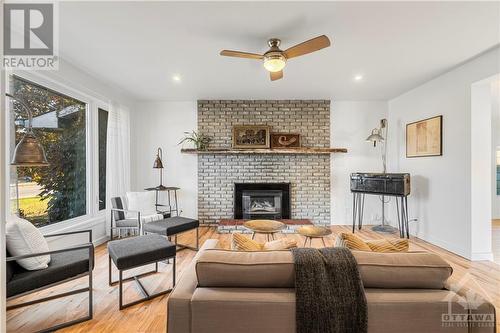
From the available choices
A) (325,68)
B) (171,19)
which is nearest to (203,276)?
(171,19)

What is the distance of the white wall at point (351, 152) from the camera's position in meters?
4.91

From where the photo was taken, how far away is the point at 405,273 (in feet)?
3.92

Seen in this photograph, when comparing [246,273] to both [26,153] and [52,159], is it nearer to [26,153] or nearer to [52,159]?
[26,153]

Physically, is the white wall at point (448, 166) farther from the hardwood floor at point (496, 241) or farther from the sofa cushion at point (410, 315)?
the sofa cushion at point (410, 315)

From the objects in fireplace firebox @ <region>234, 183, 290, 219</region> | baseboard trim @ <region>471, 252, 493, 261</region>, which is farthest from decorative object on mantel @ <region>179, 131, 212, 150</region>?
baseboard trim @ <region>471, 252, 493, 261</region>

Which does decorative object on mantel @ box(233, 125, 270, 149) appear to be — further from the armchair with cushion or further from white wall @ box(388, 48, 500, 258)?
white wall @ box(388, 48, 500, 258)

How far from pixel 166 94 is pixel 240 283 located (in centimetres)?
407

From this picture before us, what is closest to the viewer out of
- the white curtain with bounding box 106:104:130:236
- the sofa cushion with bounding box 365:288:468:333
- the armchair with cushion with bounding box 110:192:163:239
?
the sofa cushion with bounding box 365:288:468:333

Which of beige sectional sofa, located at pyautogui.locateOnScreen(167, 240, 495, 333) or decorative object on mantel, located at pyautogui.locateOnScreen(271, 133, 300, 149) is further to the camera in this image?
decorative object on mantel, located at pyautogui.locateOnScreen(271, 133, 300, 149)

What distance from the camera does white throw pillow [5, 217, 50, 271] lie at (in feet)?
5.73

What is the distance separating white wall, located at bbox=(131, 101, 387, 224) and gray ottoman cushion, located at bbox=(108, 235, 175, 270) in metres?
2.60

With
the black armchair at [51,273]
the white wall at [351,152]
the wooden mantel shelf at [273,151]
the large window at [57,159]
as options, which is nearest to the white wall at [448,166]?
the white wall at [351,152]

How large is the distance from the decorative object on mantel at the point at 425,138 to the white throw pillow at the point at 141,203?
177 inches

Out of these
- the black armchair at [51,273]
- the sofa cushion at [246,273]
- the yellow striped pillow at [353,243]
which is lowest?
the black armchair at [51,273]
